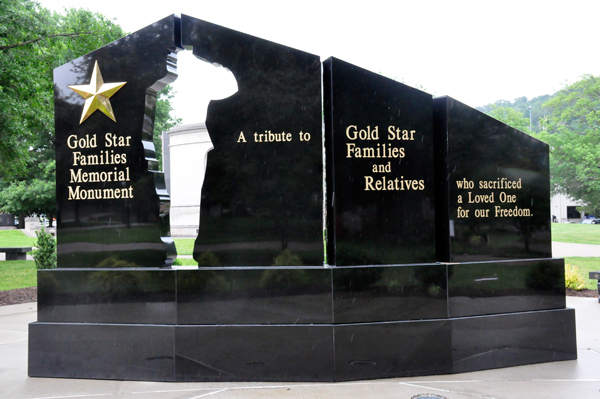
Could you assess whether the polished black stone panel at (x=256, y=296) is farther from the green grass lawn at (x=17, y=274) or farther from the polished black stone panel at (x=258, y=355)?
the green grass lawn at (x=17, y=274)

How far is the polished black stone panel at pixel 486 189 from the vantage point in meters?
5.49

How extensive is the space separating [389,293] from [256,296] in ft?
4.59

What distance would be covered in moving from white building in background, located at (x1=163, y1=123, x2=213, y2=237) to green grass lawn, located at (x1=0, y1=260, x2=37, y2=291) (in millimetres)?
13557

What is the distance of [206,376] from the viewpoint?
16.5 ft

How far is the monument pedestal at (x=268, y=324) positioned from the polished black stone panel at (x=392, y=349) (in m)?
0.01

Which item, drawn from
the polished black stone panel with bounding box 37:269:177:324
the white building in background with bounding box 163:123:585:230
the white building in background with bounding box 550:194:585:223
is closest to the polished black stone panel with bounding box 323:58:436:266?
the polished black stone panel with bounding box 37:269:177:324

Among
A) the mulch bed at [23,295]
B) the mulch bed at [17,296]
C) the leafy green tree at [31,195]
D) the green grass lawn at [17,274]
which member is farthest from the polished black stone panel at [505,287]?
the leafy green tree at [31,195]

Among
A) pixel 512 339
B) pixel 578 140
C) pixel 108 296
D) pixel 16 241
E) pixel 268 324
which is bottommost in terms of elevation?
pixel 512 339

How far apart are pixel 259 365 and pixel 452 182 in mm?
2879

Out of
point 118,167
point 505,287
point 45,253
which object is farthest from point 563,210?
point 118,167

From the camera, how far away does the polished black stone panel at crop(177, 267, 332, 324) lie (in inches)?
199

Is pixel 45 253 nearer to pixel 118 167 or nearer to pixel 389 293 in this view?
pixel 118 167

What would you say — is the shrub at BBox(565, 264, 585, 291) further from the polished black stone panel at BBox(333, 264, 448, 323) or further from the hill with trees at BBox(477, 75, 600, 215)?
the hill with trees at BBox(477, 75, 600, 215)

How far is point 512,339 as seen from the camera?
550 cm
